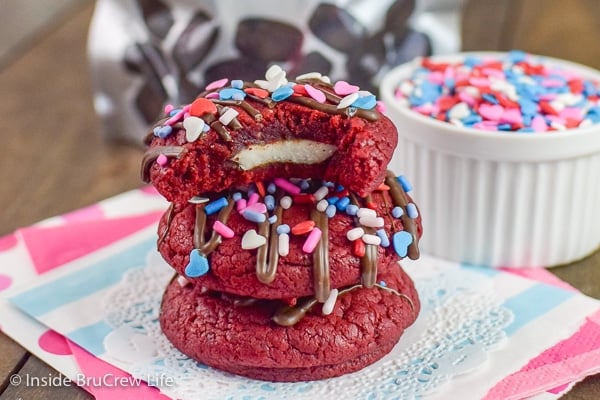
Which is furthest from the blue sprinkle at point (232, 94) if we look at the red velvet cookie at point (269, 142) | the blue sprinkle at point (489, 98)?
the blue sprinkle at point (489, 98)

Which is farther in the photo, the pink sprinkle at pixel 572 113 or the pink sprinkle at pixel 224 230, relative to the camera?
the pink sprinkle at pixel 572 113

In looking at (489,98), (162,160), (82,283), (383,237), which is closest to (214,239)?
(162,160)

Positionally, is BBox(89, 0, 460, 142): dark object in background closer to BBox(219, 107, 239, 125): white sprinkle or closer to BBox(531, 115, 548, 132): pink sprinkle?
BBox(531, 115, 548, 132): pink sprinkle

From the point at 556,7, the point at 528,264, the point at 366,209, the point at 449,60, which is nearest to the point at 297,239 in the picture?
the point at 366,209

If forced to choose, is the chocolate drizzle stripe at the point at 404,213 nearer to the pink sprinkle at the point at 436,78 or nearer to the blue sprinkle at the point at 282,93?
the blue sprinkle at the point at 282,93

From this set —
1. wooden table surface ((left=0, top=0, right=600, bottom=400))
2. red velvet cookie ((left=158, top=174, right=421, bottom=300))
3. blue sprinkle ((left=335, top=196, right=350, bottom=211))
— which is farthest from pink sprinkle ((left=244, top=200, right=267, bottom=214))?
wooden table surface ((left=0, top=0, right=600, bottom=400))

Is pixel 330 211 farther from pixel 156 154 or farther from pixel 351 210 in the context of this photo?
pixel 156 154
